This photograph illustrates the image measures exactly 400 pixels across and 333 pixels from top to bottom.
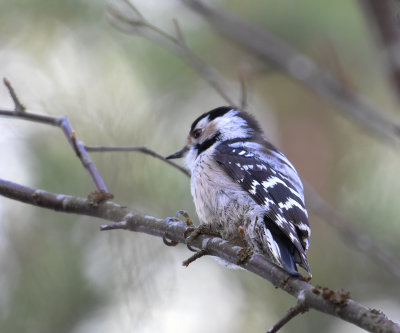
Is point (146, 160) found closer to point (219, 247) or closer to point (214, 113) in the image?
point (214, 113)

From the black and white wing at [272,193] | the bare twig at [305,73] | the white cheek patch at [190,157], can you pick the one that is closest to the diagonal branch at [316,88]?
the bare twig at [305,73]

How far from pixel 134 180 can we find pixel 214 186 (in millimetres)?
728

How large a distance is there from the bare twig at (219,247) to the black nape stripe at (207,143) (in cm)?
121

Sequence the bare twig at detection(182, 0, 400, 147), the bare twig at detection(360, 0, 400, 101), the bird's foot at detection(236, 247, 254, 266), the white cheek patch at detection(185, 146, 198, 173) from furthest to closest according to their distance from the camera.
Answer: the white cheek patch at detection(185, 146, 198, 173) → the bare twig at detection(360, 0, 400, 101) → the bare twig at detection(182, 0, 400, 147) → the bird's foot at detection(236, 247, 254, 266)

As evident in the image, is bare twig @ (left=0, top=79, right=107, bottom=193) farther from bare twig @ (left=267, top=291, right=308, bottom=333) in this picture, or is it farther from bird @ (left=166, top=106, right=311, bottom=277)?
bare twig @ (left=267, top=291, right=308, bottom=333)

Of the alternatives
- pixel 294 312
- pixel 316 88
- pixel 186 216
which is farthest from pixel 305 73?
pixel 294 312

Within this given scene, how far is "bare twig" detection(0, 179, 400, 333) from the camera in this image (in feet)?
5.42

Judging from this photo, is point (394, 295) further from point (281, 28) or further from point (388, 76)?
point (281, 28)

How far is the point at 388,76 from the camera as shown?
11.4 ft

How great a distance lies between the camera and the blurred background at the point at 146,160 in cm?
346

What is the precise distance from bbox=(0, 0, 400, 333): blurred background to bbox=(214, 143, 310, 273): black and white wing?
34 cm

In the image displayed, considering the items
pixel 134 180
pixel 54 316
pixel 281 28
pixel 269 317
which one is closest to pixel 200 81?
pixel 281 28

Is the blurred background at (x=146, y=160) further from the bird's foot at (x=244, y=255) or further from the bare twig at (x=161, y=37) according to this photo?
the bird's foot at (x=244, y=255)

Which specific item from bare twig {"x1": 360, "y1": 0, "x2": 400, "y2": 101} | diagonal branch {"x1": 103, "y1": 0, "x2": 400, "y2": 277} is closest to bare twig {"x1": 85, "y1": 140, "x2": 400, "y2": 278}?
diagonal branch {"x1": 103, "y1": 0, "x2": 400, "y2": 277}
